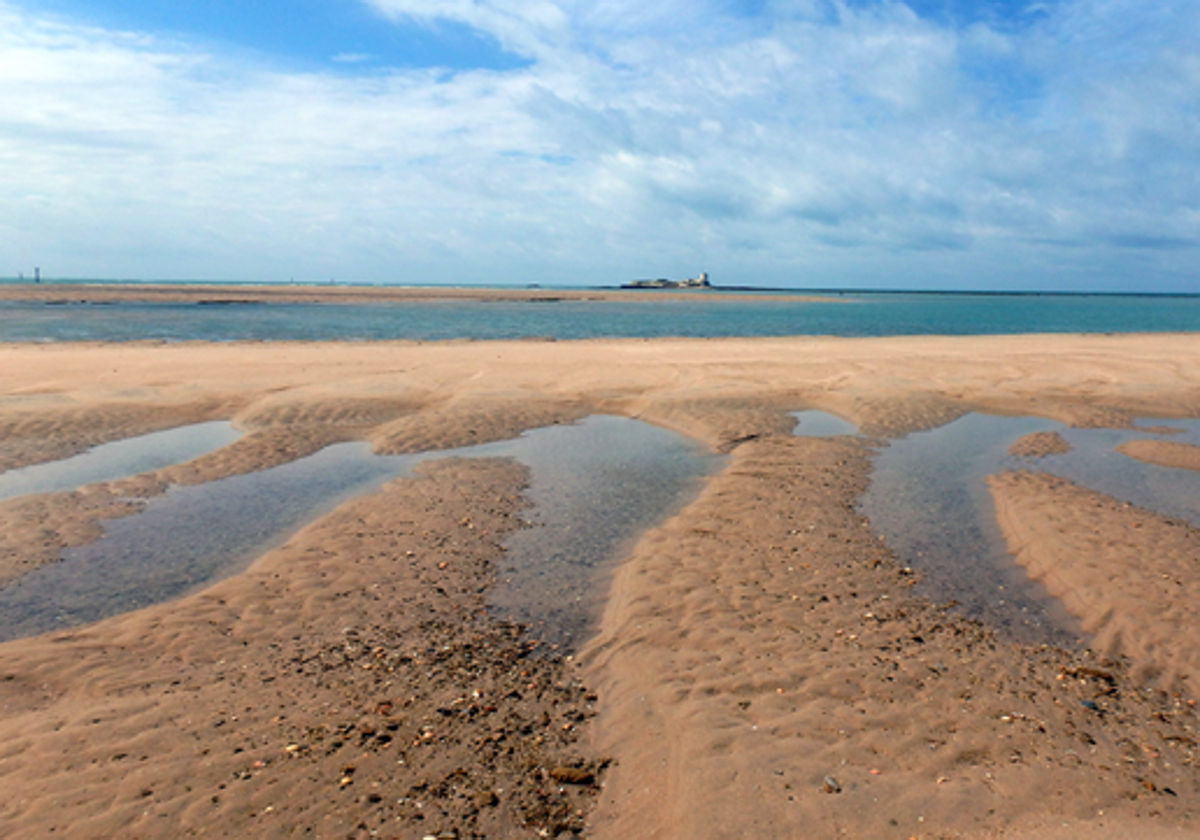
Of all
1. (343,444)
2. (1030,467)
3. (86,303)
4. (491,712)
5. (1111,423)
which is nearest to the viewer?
(491,712)

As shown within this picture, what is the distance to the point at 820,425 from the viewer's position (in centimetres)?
1647

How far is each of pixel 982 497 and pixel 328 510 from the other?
9.50 m

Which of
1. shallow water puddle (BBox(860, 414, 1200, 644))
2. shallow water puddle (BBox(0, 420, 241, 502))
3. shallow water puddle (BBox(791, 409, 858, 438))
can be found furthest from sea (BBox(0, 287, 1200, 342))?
shallow water puddle (BBox(860, 414, 1200, 644))

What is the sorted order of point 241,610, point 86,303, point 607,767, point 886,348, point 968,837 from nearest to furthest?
1. point 968,837
2. point 607,767
3. point 241,610
4. point 886,348
5. point 86,303

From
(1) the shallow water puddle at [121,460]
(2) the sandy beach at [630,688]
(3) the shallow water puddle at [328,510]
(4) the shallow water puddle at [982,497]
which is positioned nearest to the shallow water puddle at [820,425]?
(4) the shallow water puddle at [982,497]

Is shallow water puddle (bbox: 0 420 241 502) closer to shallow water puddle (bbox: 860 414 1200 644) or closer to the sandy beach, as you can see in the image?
the sandy beach

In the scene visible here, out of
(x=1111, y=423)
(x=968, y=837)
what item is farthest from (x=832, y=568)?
(x=1111, y=423)

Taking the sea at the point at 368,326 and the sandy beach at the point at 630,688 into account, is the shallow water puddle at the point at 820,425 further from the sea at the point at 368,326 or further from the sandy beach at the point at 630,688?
the sea at the point at 368,326

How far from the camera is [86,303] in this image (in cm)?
6494

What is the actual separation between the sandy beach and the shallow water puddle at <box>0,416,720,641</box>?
38 cm

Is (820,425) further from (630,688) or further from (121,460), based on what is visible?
(121,460)

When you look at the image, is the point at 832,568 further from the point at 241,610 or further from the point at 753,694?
the point at 241,610

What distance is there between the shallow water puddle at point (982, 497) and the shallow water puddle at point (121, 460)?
37.6 ft

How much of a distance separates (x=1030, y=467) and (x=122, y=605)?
13.5m
